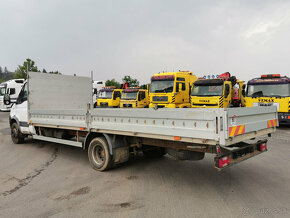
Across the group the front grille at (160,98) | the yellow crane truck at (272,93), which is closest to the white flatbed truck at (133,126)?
the front grille at (160,98)

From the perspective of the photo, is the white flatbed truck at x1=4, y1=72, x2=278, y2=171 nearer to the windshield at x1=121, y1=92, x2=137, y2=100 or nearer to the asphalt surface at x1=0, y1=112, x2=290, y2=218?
the asphalt surface at x1=0, y1=112, x2=290, y2=218

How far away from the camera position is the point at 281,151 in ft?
22.5

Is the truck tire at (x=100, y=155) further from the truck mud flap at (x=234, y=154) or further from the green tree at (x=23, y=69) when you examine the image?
the green tree at (x=23, y=69)

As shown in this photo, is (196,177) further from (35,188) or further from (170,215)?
(35,188)

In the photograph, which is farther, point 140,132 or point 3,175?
point 3,175

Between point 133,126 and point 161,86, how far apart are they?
32.3 ft

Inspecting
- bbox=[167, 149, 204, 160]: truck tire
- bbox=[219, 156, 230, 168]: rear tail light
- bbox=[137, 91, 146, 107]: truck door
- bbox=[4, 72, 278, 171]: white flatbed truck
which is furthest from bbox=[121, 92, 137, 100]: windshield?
bbox=[219, 156, 230, 168]: rear tail light

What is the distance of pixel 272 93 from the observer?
12258mm

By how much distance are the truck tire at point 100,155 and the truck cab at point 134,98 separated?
1222 centimetres

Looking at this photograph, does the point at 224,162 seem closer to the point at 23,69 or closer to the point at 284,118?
the point at 284,118

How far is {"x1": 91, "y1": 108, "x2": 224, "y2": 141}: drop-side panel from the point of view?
3221 mm

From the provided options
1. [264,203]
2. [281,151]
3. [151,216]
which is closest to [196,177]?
[264,203]

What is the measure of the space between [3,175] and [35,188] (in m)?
1.35

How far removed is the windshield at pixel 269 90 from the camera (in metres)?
11.9
